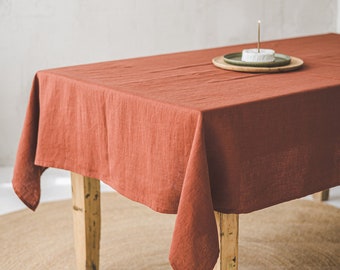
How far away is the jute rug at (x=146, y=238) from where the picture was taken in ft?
8.43

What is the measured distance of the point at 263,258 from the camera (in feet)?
8.50

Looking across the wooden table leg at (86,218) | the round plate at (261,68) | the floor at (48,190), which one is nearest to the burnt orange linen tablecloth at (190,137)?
the round plate at (261,68)

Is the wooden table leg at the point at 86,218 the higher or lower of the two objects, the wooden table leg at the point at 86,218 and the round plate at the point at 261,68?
the lower

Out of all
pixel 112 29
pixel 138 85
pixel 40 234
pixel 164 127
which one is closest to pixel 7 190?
pixel 40 234

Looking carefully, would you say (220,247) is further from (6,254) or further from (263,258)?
(6,254)

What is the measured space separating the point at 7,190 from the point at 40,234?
64 cm

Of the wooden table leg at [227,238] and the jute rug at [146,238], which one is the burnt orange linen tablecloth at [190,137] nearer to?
the wooden table leg at [227,238]

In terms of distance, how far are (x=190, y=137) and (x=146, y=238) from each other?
126 centimetres

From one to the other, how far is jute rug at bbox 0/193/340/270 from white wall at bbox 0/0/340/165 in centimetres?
88

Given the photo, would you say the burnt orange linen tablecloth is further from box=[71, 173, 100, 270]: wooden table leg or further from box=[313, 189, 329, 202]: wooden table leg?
box=[313, 189, 329, 202]: wooden table leg

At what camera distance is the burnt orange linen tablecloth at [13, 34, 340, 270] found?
1.61 meters

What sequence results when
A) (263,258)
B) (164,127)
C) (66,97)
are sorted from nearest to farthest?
(164,127) → (66,97) → (263,258)

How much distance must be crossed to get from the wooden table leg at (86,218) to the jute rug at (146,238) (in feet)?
0.74

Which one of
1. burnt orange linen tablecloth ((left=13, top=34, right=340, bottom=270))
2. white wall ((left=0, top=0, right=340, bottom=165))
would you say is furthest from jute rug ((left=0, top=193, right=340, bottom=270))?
white wall ((left=0, top=0, right=340, bottom=165))
